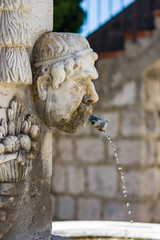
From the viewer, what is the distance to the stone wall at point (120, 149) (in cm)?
502

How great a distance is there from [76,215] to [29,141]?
3.49m

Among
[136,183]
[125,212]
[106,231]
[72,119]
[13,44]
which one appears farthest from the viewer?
[125,212]

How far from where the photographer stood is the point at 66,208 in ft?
17.9

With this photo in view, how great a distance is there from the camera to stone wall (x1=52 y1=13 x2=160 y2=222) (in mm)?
5020

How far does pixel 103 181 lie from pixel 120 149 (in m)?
0.37

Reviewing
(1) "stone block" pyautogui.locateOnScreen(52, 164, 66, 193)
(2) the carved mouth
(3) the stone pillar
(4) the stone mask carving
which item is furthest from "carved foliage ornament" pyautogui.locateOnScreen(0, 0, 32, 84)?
(1) "stone block" pyautogui.locateOnScreen(52, 164, 66, 193)

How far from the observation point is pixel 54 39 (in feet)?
6.87

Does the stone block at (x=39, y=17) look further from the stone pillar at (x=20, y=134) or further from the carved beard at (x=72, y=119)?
the carved beard at (x=72, y=119)

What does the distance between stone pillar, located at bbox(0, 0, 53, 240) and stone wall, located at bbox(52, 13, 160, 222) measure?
2929mm

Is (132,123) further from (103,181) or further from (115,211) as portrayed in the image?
(115,211)

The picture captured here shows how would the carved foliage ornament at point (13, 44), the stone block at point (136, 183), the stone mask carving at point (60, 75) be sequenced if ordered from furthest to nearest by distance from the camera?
the stone block at point (136, 183), the stone mask carving at point (60, 75), the carved foliage ornament at point (13, 44)

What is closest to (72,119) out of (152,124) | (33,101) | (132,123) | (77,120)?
(77,120)

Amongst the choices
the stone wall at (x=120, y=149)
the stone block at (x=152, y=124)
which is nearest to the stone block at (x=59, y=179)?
the stone wall at (x=120, y=149)

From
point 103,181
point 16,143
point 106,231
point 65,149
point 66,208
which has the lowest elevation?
point 66,208
